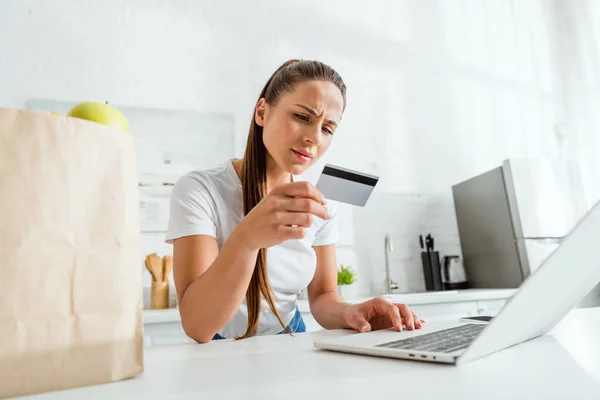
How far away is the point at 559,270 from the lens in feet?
1.42

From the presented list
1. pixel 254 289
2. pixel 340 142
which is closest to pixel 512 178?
pixel 340 142

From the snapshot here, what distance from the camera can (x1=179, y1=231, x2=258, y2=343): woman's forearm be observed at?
731mm

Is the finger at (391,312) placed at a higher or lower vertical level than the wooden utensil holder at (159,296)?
lower

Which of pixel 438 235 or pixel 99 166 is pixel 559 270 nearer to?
pixel 99 166

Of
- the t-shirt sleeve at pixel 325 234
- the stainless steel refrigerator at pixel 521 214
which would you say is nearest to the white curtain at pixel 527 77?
the stainless steel refrigerator at pixel 521 214

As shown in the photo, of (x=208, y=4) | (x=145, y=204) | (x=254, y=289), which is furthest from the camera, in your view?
(x=208, y=4)

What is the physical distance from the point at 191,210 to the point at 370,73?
218 cm

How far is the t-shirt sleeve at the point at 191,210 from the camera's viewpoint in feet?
3.24

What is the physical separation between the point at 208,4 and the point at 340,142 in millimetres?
1133

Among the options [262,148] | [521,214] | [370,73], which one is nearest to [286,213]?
[262,148]

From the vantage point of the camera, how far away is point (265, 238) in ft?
2.18

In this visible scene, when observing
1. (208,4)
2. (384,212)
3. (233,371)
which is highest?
(208,4)

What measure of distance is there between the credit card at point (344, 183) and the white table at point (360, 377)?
249 mm

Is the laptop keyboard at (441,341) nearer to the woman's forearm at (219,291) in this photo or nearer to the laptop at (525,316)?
the laptop at (525,316)
